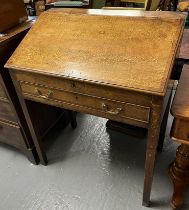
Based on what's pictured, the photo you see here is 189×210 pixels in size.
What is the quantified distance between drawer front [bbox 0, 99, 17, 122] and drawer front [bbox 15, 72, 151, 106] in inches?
11.3

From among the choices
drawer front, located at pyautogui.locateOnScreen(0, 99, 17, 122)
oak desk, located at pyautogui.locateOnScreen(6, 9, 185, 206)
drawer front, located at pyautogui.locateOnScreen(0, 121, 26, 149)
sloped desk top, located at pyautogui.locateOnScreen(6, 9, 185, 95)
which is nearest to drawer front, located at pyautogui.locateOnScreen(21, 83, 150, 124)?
oak desk, located at pyautogui.locateOnScreen(6, 9, 185, 206)

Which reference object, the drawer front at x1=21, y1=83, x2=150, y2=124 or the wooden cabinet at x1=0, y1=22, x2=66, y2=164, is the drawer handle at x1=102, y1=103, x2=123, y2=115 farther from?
the wooden cabinet at x1=0, y1=22, x2=66, y2=164

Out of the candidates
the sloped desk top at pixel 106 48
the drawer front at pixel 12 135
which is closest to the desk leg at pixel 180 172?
the sloped desk top at pixel 106 48

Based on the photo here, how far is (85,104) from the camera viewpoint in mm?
1069

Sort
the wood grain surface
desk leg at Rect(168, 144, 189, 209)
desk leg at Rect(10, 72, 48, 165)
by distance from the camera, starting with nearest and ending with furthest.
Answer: desk leg at Rect(168, 144, 189, 209) < desk leg at Rect(10, 72, 48, 165) < the wood grain surface

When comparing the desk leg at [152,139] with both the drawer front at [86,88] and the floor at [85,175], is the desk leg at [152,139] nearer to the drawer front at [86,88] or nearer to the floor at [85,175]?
the drawer front at [86,88]

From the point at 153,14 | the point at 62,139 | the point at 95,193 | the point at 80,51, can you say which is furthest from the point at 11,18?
the point at 95,193

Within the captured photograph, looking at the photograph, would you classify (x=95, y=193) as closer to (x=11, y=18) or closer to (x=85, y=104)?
(x=85, y=104)

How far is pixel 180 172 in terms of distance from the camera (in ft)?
3.84

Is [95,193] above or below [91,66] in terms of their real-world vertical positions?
below

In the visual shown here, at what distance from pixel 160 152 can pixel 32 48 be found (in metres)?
1.16

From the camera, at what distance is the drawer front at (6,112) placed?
54.1 inches

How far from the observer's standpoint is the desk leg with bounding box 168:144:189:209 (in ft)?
3.65

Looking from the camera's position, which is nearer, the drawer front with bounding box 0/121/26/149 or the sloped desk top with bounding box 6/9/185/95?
the sloped desk top with bounding box 6/9/185/95
